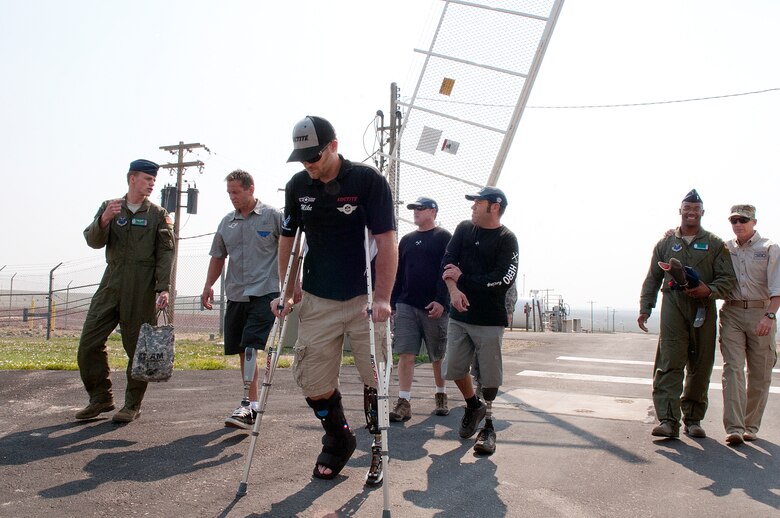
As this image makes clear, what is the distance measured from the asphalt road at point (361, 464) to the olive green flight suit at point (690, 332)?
404mm

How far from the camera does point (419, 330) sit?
275 inches

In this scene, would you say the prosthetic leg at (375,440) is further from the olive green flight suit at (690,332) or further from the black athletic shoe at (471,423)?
the olive green flight suit at (690,332)

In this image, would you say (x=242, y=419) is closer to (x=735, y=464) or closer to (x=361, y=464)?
(x=361, y=464)

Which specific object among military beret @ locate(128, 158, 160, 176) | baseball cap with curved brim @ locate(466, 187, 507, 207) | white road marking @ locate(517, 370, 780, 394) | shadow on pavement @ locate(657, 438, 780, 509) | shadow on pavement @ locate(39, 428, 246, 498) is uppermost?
military beret @ locate(128, 158, 160, 176)

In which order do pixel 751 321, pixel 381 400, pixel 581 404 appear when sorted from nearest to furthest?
1. pixel 381 400
2. pixel 751 321
3. pixel 581 404

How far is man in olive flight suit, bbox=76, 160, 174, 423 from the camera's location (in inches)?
233

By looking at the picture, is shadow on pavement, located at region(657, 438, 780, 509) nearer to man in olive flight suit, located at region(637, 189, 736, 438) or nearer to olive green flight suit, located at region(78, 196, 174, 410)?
man in olive flight suit, located at region(637, 189, 736, 438)

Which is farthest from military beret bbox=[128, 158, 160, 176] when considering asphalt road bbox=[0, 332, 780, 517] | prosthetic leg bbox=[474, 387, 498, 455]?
prosthetic leg bbox=[474, 387, 498, 455]

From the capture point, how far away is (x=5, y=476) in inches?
159

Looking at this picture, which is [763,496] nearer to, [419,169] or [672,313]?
[672,313]

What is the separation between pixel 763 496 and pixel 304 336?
307 centimetres

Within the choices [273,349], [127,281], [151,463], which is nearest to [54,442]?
[151,463]

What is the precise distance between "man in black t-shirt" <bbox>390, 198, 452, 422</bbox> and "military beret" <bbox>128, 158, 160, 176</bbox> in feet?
8.36

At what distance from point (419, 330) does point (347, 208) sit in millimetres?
3086
